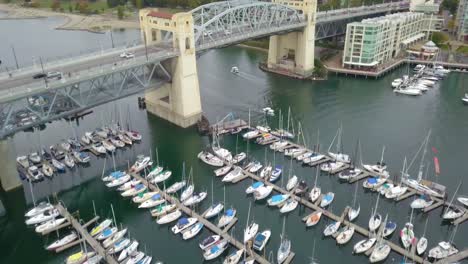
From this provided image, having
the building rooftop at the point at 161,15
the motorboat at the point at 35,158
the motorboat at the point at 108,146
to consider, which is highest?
the building rooftop at the point at 161,15

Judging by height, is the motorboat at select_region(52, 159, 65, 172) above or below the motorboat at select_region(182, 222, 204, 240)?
above

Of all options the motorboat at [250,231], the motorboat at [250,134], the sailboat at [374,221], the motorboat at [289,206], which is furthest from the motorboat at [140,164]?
the sailboat at [374,221]

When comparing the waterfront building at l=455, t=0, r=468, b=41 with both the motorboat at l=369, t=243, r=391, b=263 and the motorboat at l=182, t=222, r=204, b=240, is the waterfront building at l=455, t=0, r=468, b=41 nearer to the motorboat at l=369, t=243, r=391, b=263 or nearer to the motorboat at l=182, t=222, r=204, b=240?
the motorboat at l=369, t=243, r=391, b=263

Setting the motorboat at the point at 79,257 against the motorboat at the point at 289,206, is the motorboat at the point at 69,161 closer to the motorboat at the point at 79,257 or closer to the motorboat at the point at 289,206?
the motorboat at the point at 79,257

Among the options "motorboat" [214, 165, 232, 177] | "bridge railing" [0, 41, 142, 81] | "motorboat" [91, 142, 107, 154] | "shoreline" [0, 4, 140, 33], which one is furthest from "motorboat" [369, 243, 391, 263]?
"shoreline" [0, 4, 140, 33]

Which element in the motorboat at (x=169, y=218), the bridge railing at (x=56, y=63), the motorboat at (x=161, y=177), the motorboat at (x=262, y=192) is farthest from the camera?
the bridge railing at (x=56, y=63)

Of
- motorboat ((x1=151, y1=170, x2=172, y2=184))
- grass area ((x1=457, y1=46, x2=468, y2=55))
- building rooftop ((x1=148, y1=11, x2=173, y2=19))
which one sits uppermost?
building rooftop ((x1=148, y1=11, x2=173, y2=19))
